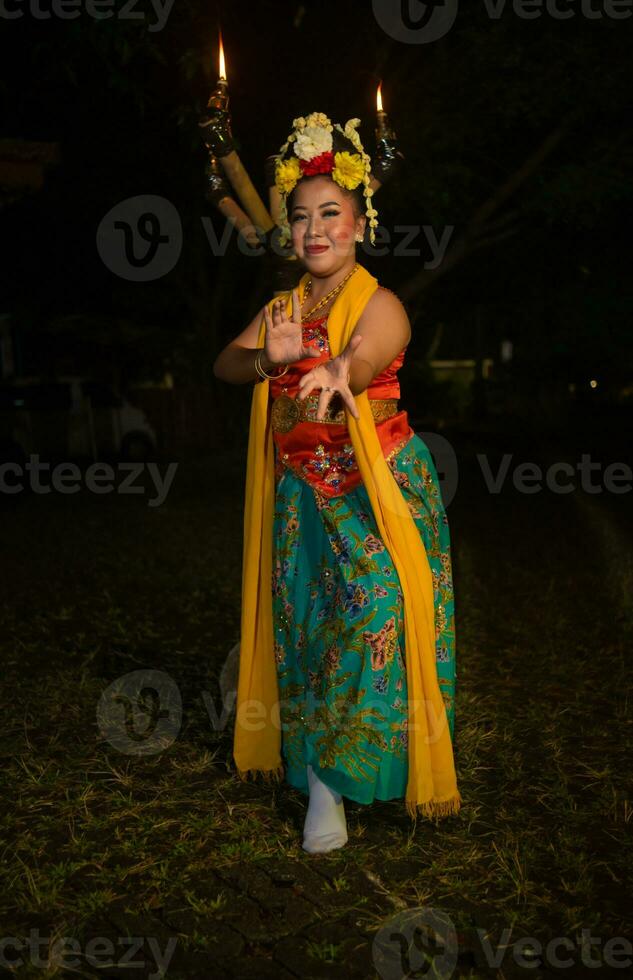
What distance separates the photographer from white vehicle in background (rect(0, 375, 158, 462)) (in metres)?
17.9

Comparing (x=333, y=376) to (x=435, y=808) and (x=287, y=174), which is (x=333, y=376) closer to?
(x=287, y=174)

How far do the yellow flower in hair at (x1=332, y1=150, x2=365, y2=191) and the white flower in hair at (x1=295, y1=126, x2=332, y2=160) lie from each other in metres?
0.05

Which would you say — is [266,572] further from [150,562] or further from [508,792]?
[150,562]

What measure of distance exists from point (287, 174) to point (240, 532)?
715 centimetres

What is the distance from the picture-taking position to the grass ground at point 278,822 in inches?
109

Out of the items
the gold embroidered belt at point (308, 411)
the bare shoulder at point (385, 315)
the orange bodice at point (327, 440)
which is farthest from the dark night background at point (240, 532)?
the bare shoulder at point (385, 315)

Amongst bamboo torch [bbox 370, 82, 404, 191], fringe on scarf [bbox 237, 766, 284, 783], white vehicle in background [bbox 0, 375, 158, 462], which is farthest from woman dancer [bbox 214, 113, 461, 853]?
white vehicle in background [bbox 0, 375, 158, 462]

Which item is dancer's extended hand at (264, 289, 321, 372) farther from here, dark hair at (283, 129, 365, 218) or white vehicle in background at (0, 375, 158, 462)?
white vehicle in background at (0, 375, 158, 462)

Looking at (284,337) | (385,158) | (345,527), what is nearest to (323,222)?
(385,158)

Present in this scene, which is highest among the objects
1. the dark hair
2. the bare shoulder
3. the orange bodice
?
the dark hair

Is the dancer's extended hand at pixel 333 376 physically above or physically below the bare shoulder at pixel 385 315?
below

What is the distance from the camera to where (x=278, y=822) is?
349cm

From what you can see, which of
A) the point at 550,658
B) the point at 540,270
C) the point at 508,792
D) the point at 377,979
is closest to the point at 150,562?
the point at 550,658

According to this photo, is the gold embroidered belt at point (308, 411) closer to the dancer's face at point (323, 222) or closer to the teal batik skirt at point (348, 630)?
the teal batik skirt at point (348, 630)
